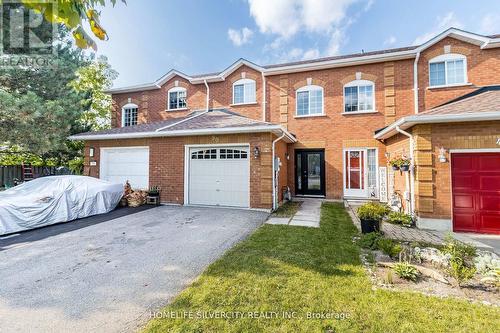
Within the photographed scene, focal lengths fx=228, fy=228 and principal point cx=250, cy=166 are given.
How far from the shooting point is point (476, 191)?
20.9 feet

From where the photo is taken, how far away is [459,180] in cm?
649

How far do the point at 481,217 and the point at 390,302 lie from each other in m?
5.69

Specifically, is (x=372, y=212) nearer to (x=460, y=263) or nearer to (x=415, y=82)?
(x=460, y=263)

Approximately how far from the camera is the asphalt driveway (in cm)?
269

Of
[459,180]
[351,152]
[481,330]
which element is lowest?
[481,330]

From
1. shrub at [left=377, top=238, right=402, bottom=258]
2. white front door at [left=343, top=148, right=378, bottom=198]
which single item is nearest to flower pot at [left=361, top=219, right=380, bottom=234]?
shrub at [left=377, top=238, right=402, bottom=258]

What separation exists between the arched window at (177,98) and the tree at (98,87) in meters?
6.92

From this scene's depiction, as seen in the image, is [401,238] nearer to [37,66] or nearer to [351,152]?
[351,152]

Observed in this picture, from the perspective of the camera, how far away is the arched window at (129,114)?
15.6m

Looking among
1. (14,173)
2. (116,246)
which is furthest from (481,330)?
(14,173)

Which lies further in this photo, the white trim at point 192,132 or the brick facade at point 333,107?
the brick facade at point 333,107

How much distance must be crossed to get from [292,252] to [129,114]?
15.4 meters

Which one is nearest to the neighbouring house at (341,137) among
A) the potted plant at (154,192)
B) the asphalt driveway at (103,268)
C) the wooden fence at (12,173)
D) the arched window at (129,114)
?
the potted plant at (154,192)

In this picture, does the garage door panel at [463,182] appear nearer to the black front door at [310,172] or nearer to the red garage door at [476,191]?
the red garage door at [476,191]
